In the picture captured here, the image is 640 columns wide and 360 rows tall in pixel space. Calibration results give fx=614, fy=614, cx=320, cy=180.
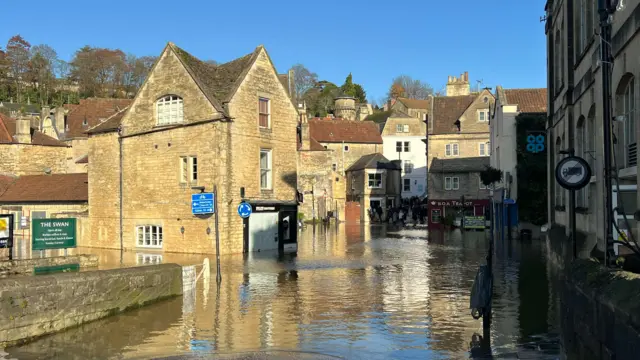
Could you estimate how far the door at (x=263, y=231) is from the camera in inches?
1101

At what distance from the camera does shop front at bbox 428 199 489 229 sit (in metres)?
53.8

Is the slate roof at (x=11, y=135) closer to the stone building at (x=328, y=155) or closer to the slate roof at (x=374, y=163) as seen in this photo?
the stone building at (x=328, y=155)

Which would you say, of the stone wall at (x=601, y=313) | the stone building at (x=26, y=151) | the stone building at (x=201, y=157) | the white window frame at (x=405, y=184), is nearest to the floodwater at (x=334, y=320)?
the stone wall at (x=601, y=313)

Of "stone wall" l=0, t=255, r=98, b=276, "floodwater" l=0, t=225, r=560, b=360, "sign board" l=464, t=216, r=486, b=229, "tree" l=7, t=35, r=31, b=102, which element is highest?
"tree" l=7, t=35, r=31, b=102

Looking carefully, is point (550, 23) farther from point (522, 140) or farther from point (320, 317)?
point (320, 317)

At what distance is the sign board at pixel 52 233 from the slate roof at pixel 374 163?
168 ft

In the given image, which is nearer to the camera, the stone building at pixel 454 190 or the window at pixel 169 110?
the window at pixel 169 110

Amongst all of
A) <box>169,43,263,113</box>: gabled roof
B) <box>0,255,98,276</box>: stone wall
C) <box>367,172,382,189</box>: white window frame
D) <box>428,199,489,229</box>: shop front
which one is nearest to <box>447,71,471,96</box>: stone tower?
<box>367,172,382,189</box>: white window frame

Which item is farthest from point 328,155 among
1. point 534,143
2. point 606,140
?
point 606,140

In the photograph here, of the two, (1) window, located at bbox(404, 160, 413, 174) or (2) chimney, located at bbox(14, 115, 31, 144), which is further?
(1) window, located at bbox(404, 160, 413, 174)

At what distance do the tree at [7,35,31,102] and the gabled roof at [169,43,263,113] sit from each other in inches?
2753

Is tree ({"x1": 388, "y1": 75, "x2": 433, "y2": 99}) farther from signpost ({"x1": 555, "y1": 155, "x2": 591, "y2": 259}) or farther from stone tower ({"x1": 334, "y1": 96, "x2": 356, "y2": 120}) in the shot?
signpost ({"x1": 555, "y1": 155, "x2": 591, "y2": 259})

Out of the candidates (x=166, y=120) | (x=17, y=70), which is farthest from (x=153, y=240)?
(x=17, y=70)

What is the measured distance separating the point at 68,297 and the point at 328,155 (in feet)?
179
